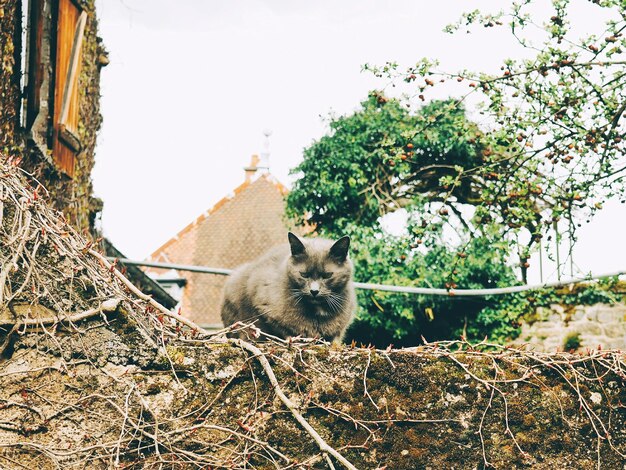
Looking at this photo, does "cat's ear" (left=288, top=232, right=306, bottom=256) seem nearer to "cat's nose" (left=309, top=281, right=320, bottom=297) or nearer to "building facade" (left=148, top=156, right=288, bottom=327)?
"cat's nose" (left=309, top=281, right=320, bottom=297)

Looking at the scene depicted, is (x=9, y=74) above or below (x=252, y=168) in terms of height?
above

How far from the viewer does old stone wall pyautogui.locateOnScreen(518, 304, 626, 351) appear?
9.75 metres

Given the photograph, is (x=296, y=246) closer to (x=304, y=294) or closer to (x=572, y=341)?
(x=304, y=294)

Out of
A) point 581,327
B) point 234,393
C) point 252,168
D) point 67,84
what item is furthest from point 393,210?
point 252,168

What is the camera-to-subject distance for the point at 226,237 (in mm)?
20406

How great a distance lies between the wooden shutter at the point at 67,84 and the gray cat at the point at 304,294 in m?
2.71

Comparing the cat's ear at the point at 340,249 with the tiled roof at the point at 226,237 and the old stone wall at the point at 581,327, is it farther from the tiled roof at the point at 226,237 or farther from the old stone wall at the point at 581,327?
the tiled roof at the point at 226,237

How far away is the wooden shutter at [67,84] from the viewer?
21.0 feet

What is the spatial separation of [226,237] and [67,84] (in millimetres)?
13895

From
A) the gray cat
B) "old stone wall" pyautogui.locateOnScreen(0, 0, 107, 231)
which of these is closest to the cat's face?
the gray cat

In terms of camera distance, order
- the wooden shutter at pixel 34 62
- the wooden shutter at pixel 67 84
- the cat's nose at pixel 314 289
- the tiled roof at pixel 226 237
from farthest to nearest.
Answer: the tiled roof at pixel 226 237, the wooden shutter at pixel 67 84, the wooden shutter at pixel 34 62, the cat's nose at pixel 314 289

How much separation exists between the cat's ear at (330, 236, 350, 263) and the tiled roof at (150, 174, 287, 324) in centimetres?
1481

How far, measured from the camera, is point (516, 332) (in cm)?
1054

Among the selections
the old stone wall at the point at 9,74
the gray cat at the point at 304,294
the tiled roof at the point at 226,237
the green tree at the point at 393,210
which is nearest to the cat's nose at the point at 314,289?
the gray cat at the point at 304,294
